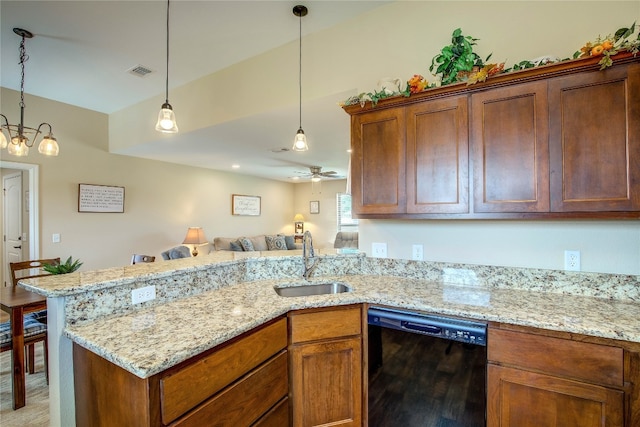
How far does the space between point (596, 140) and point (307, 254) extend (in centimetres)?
178

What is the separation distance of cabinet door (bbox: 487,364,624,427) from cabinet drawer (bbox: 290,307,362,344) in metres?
0.69

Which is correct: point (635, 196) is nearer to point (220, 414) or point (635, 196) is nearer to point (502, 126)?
point (502, 126)

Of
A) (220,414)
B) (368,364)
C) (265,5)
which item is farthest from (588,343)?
(265,5)

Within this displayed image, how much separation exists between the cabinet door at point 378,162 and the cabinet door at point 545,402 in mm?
1038

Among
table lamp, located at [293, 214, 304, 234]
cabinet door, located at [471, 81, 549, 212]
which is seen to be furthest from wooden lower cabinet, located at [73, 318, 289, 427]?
table lamp, located at [293, 214, 304, 234]

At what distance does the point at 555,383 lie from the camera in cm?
124

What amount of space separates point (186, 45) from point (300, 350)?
2.76 m

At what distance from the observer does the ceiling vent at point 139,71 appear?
3.04 metres

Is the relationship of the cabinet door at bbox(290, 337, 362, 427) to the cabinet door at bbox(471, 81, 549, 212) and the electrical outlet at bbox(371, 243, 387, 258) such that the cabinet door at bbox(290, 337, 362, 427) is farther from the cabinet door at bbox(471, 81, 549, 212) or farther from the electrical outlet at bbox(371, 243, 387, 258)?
the cabinet door at bbox(471, 81, 549, 212)

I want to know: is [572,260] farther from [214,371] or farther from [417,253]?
[214,371]

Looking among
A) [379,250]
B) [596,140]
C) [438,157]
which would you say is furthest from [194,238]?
[596,140]

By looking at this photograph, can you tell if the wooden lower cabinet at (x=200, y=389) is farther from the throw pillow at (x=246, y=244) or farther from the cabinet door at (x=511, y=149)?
the throw pillow at (x=246, y=244)

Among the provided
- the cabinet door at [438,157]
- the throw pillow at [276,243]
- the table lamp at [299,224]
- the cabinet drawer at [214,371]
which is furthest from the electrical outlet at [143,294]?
the table lamp at [299,224]

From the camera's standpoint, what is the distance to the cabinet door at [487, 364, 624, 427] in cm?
116
